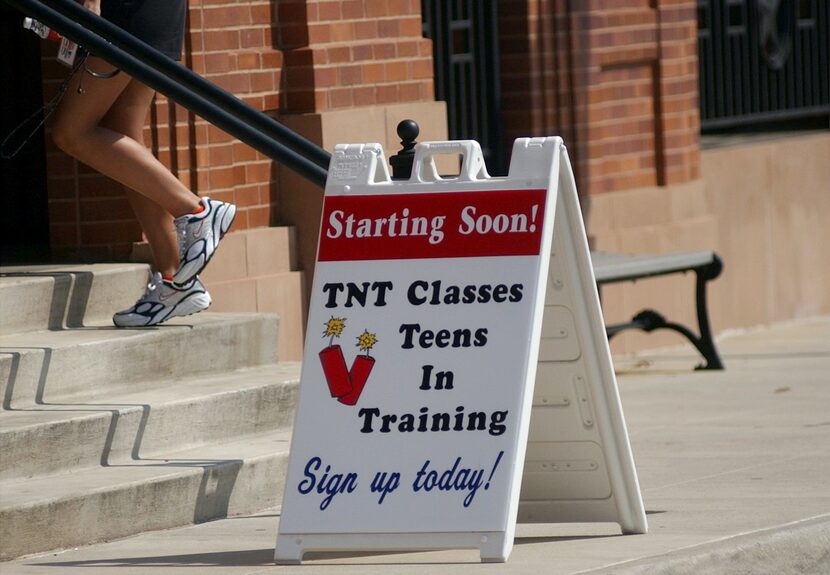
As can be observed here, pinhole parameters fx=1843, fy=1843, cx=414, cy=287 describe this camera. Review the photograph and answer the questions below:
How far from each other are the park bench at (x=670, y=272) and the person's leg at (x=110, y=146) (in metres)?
3.43

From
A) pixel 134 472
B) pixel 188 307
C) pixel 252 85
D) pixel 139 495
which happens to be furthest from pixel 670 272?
pixel 139 495

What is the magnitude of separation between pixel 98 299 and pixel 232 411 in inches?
34.8

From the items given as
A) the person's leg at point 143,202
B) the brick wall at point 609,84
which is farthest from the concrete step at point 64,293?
the brick wall at point 609,84

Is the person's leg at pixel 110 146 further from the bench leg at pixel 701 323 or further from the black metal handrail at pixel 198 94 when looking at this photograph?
the bench leg at pixel 701 323

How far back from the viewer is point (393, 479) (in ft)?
17.0

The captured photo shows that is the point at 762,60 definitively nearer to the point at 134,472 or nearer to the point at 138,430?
the point at 138,430

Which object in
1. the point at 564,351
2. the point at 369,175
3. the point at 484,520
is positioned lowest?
the point at 484,520

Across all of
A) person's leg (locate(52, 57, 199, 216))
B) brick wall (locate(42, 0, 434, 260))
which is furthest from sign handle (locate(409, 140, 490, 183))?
brick wall (locate(42, 0, 434, 260))

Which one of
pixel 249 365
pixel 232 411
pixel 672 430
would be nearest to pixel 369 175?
pixel 232 411

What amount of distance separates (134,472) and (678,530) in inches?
68.2

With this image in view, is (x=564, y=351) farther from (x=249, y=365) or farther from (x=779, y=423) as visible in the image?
(x=779, y=423)

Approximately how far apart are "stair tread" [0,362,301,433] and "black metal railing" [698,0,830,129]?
19.6 ft

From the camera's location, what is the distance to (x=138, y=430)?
6168mm

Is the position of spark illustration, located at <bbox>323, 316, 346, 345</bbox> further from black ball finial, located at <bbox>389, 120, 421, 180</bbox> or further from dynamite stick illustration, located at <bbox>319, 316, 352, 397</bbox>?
black ball finial, located at <bbox>389, 120, 421, 180</bbox>
